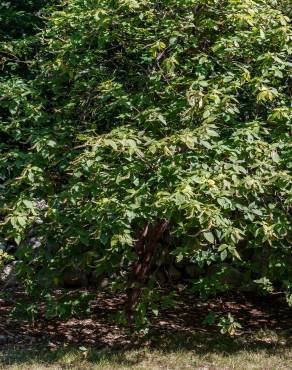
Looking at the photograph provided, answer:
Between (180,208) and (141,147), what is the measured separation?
0.62 meters

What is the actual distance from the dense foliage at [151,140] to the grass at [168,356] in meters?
0.50

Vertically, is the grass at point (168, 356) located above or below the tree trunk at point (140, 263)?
below

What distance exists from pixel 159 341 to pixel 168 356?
1.49 ft

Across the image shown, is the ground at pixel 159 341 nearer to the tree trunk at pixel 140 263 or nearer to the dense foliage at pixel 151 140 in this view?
the tree trunk at pixel 140 263

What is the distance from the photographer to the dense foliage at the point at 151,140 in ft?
14.0

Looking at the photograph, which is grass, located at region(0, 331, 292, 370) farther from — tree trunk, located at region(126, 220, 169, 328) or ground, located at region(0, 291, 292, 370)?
tree trunk, located at region(126, 220, 169, 328)

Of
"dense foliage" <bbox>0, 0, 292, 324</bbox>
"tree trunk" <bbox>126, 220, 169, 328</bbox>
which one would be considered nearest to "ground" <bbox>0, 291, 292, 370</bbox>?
"tree trunk" <bbox>126, 220, 169, 328</bbox>

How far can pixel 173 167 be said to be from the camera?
4.26m

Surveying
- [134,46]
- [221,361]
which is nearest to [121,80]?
[134,46]

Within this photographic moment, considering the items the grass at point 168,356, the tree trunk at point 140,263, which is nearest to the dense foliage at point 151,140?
the tree trunk at point 140,263

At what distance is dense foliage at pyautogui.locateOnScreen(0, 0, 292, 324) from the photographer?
4262 millimetres

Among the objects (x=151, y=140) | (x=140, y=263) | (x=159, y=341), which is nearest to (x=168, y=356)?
(x=159, y=341)

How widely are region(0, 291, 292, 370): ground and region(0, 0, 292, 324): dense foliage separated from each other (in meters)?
0.52

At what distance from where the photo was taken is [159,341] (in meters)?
5.75
